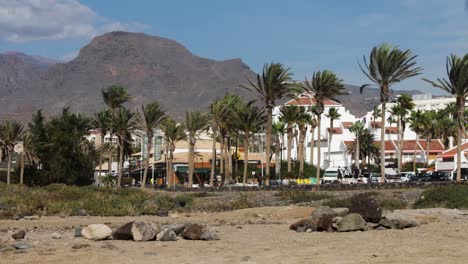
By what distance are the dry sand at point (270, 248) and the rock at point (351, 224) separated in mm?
725

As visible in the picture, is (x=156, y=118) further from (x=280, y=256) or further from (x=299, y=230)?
(x=280, y=256)

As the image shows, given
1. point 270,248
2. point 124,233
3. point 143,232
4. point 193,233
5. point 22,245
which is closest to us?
point 270,248

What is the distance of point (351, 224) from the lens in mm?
21047

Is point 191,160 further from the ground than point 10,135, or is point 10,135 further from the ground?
point 10,135

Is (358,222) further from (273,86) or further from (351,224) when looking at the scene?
(273,86)

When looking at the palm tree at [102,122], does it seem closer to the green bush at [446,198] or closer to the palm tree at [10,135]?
the palm tree at [10,135]

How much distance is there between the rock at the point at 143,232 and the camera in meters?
18.9

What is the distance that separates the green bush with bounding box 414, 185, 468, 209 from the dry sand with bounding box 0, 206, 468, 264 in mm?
10888

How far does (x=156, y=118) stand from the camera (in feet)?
257

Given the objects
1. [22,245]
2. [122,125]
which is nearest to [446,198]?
[22,245]

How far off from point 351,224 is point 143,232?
6.16m

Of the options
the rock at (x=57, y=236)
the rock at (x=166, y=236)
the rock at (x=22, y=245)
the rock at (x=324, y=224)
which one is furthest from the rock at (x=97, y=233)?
the rock at (x=324, y=224)

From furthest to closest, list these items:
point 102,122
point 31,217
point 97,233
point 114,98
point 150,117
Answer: point 102,122, point 114,98, point 150,117, point 31,217, point 97,233

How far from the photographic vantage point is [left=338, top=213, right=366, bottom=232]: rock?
2103cm
